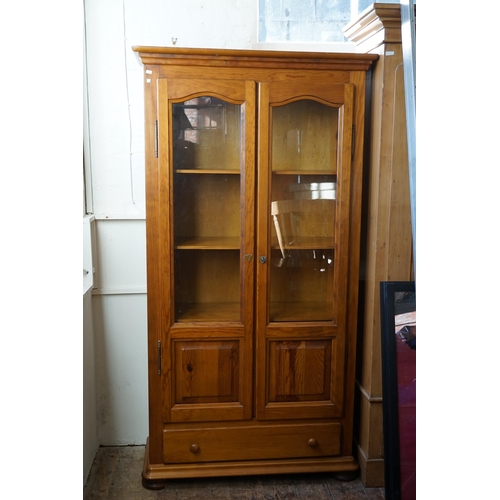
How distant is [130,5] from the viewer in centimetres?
232

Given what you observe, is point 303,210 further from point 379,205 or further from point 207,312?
point 207,312

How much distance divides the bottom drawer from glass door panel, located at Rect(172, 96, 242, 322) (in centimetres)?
47

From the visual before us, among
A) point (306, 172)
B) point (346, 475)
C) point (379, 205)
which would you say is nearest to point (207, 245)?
point (306, 172)

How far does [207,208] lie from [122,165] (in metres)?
0.50

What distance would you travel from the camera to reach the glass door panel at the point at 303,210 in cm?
211

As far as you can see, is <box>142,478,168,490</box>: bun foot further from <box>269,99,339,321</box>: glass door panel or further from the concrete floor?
<box>269,99,339,321</box>: glass door panel

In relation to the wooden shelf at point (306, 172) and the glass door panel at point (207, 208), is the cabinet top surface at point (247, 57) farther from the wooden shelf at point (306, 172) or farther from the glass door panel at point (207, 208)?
the wooden shelf at point (306, 172)

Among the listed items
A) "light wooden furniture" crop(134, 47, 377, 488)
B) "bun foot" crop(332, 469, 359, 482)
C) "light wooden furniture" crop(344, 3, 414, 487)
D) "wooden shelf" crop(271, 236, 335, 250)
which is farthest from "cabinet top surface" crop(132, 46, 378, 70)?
"bun foot" crop(332, 469, 359, 482)

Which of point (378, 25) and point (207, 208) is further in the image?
point (207, 208)

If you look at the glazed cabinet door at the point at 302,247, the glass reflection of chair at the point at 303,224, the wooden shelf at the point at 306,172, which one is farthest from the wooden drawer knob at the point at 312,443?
the wooden shelf at the point at 306,172

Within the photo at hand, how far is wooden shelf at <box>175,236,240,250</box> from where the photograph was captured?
7.07 feet

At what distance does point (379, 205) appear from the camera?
82.9 inches

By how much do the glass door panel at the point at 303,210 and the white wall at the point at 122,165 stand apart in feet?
1.79
